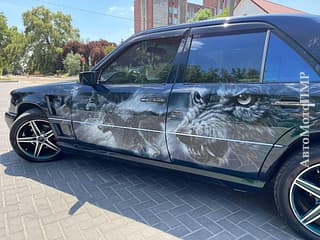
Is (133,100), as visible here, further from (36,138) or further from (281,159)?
(36,138)

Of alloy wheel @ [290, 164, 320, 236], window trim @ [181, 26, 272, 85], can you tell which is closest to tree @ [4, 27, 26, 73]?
window trim @ [181, 26, 272, 85]

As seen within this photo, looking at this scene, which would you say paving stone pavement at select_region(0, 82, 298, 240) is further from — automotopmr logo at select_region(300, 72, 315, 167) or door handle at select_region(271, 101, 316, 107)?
door handle at select_region(271, 101, 316, 107)

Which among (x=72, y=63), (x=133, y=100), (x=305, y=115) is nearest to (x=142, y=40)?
(x=133, y=100)

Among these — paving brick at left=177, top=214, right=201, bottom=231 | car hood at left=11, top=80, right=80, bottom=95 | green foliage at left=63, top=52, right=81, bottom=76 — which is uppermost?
green foliage at left=63, top=52, right=81, bottom=76

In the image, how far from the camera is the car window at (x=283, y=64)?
1.76 meters

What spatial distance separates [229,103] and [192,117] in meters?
0.36

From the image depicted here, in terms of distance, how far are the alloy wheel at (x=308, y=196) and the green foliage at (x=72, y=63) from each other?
41026 millimetres

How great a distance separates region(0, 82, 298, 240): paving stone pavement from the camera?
6.55ft

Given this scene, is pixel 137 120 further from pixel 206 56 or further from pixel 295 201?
pixel 295 201

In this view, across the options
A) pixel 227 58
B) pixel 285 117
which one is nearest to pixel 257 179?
pixel 285 117

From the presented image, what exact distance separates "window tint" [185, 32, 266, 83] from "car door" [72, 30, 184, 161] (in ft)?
0.79

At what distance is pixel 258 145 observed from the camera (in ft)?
6.28

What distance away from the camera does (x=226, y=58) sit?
2.11 m

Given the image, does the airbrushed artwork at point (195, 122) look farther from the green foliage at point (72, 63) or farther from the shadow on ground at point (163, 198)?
the green foliage at point (72, 63)
